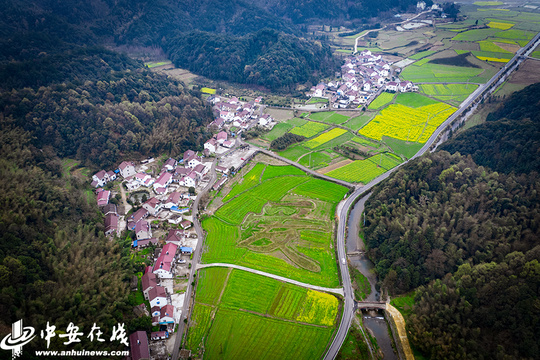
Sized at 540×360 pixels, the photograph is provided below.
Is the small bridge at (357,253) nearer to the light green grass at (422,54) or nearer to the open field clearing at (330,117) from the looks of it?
the open field clearing at (330,117)

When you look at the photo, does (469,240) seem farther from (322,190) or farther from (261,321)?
(261,321)

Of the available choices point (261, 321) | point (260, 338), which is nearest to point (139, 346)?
point (260, 338)

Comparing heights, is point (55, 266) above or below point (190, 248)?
above

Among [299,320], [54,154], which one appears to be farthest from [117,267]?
[54,154]

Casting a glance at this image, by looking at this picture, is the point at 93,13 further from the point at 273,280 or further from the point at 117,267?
the point at 273,280

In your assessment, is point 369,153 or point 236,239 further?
point 369,153

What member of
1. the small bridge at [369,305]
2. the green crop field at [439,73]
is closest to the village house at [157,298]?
the small bridge at [369,305]

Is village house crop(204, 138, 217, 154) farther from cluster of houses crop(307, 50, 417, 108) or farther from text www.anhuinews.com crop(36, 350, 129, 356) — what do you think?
text www.anhuinews.com crop(36, 350, 129, 356)
